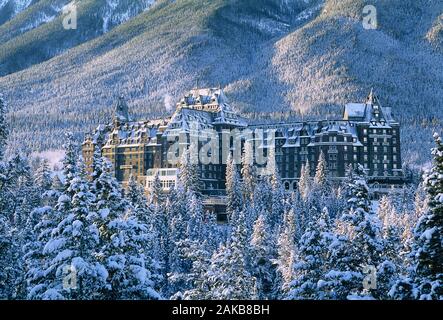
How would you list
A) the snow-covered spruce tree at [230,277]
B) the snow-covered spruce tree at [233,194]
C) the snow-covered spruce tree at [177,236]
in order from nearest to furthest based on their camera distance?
the snow-covered spruce tree at [230,277]
the snow-covered spruce tree at [177,236]
the snow-covered spruce tree at [233,194]

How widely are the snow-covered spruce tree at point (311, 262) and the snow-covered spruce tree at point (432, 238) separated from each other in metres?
6.58

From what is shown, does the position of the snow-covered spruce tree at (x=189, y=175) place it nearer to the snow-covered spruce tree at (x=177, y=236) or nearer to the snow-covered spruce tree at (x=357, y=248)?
the snow-covered spruce tree at (x=177, y=236)

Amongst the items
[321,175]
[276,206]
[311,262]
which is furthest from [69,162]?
[321,175]

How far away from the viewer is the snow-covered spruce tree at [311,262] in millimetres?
38031

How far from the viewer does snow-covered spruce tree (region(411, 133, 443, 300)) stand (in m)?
30.8

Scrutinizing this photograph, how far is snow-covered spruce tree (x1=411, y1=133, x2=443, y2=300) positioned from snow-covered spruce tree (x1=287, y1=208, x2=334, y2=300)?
6582 mm

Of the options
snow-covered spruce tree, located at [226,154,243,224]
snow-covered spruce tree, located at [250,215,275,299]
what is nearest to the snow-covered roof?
snow-covered spruce tree, located at [226,154,243,224]

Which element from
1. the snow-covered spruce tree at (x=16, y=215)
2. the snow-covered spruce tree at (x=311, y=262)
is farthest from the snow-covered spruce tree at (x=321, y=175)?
the snow-covered spruce tree at (x=311, y=262)

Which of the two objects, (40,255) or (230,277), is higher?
(40,255)

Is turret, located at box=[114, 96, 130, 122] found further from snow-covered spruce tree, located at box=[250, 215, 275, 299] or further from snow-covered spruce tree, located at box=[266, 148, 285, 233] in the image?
snow-covered spruce tree, located at box=[250, 215, 275, 299]

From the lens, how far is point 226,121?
6393 inches

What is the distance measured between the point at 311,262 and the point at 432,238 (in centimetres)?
907

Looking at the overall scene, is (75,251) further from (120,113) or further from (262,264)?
(120,113)

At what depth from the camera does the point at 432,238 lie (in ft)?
102
